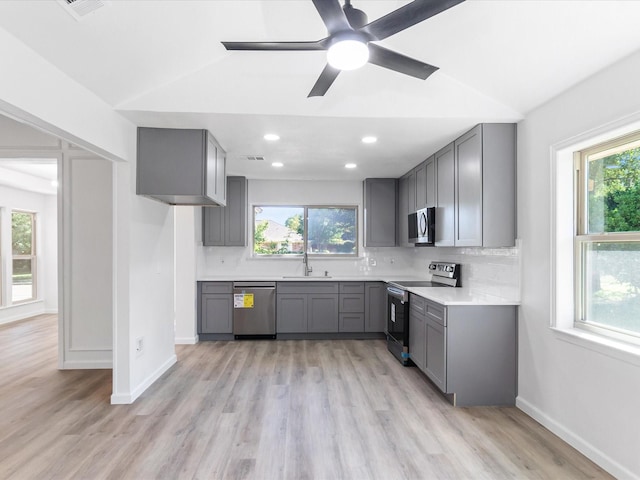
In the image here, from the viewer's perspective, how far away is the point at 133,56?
7.82ft

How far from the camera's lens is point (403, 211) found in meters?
5.21

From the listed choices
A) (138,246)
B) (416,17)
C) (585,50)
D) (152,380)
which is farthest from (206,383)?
(585,50)

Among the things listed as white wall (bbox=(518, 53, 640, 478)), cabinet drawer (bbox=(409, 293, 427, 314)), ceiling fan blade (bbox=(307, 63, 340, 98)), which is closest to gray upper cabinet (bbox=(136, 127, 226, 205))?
ceiling fan blade (bbox=(307, 63, 340, 98))

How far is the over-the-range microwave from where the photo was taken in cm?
399

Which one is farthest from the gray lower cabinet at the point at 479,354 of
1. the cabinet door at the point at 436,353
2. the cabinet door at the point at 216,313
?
the cabinet door at the point at 216,313

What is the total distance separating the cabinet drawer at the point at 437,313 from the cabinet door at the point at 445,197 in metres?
0.66

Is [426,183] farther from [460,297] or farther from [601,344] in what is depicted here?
[601,344]

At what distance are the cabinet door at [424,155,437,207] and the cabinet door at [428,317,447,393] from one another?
138 cm

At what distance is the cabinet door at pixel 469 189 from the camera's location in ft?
10.00

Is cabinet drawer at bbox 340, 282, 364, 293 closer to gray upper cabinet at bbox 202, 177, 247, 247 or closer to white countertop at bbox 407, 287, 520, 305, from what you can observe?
white countertop at bbox 407, 287, 520, 305

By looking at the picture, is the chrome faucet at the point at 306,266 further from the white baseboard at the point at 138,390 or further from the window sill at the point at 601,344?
the window sill at the point at 601,344

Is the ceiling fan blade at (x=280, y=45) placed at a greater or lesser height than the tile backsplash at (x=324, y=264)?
greater

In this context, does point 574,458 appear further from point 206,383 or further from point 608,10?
point 206,383

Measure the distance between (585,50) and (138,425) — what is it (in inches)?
150
